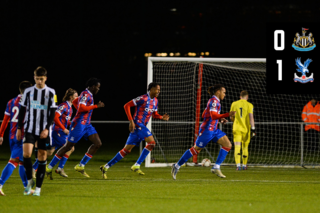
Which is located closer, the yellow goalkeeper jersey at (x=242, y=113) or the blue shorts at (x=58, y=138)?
the blue shorts at (x=58, y=138)

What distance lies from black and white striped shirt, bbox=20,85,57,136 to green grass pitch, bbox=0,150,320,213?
898 millimetres

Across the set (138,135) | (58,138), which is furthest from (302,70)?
(58,138)

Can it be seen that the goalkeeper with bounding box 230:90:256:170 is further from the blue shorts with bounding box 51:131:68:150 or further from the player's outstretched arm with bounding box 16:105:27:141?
the player's outstretched arm with bounding box 16:105:27:141

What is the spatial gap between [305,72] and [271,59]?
1.38 m

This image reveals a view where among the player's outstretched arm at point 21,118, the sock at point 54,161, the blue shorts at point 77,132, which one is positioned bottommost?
the sock at point 54,161

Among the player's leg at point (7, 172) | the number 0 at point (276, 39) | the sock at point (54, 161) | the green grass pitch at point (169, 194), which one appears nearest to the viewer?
the green grass pitch at point (169, 194)

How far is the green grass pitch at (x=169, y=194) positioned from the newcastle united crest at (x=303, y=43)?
351 cm

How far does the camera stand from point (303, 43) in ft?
38.0

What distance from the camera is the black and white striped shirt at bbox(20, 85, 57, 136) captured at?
235 inches

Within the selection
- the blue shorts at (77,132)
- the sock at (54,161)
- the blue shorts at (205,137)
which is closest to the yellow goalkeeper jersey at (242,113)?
the blue shorts at (205,137)

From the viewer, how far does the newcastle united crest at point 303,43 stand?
451 inches

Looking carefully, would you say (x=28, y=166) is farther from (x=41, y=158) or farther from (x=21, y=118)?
(x=21, y=118)

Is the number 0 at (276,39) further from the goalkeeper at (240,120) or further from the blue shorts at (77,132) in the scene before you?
the blue shorts at (77,132)

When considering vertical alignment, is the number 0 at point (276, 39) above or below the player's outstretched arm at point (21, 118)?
above
